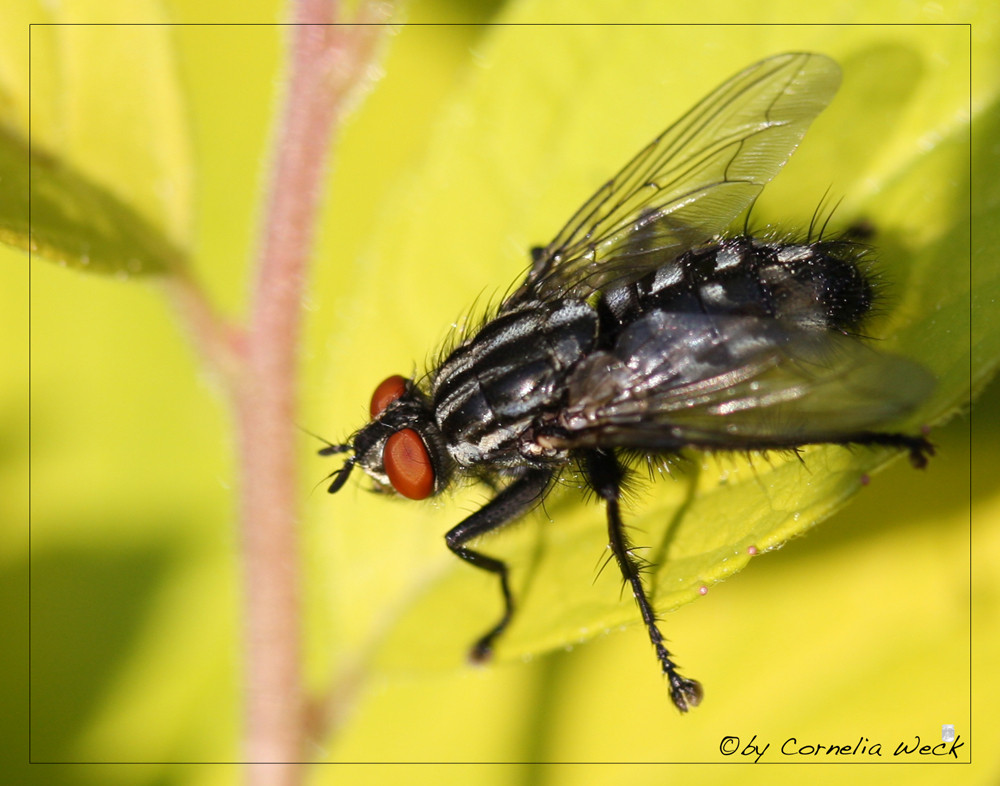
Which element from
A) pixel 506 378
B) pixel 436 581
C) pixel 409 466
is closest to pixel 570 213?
pixel 506 378

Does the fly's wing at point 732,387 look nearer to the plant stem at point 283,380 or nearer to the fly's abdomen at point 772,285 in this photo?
the fly's abdomen at point 772,285

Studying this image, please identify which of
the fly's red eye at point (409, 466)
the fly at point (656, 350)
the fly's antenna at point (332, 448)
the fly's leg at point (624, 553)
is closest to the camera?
the fly at point (656, 350)

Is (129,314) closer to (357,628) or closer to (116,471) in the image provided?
(116,471)

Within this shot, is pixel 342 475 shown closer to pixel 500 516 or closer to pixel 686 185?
pixel 500 516

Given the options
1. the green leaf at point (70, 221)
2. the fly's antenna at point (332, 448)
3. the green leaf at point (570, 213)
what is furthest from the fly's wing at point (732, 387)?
the green leaf at point (70, 221)

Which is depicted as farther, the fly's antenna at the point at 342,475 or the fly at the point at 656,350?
the fly's antenna at the point at 342,475

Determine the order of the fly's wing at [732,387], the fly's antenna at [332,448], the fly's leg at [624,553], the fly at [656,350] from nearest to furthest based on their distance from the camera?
the fly's wing at [732,387] → the fly at [656,350] → the fly's leg at [624,553] → the fly's antenna at [332,448]

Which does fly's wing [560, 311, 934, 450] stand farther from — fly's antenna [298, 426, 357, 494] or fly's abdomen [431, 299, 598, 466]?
fly's antenna [298, 426, 357, 494]

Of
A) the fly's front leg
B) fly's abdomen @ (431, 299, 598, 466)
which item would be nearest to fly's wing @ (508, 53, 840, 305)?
fly's abdomen @ (431, 299, 598, 466)
